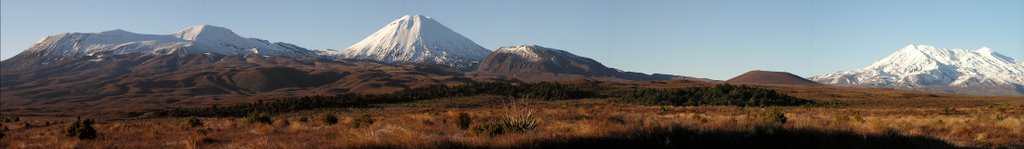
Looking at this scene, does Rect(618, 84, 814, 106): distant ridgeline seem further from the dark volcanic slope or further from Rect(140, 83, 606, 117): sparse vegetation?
the dark volcanic slope

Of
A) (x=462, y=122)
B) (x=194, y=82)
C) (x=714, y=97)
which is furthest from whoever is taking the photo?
(x=194, y=82)

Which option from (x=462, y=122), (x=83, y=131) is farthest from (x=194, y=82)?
(x=462, y=122)

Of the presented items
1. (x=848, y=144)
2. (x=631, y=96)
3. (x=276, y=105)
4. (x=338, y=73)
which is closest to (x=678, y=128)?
(x=848, y=144)

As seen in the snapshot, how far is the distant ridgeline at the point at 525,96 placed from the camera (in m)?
54.2

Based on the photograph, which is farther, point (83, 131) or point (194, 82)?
point (194, 82)

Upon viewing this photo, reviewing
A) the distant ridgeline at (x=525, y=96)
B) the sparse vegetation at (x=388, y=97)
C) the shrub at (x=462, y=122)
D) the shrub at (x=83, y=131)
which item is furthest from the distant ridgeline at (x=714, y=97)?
the shrub at (x=83, y=131)

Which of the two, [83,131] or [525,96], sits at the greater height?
[525,96]

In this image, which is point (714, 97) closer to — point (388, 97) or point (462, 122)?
point (388, 97)

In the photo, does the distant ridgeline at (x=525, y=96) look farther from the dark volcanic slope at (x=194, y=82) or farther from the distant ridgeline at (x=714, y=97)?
the dark volcanic slope at (x=194, y=82)

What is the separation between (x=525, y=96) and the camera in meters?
67.4

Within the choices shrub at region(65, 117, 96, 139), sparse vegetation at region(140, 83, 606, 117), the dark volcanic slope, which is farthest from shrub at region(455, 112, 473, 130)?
the dark volcanic slope

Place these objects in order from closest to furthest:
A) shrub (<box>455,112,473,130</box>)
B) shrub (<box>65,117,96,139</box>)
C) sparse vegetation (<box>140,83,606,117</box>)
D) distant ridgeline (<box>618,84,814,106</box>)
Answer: shrub (<box>65,117,96,139</box>), shrub (<box>455,112,473,130</box>), sparse vegetation (<box>140,83,606,117</box>), distant ridgeline (<box>618,84,814,106</box>)

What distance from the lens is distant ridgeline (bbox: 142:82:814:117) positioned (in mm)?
54219

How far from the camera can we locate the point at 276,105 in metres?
56.5
